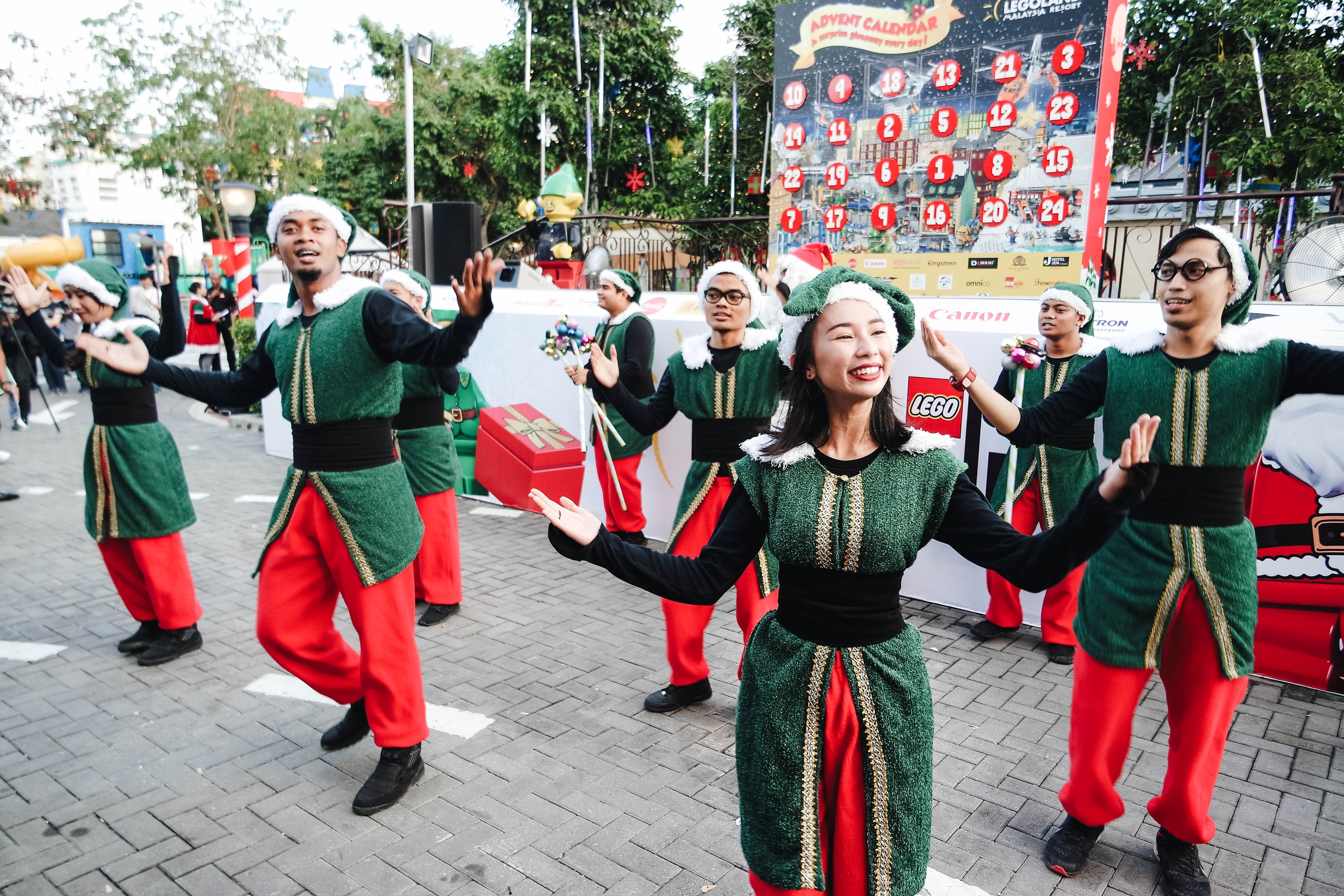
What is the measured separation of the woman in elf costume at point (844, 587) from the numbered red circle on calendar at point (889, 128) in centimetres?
852

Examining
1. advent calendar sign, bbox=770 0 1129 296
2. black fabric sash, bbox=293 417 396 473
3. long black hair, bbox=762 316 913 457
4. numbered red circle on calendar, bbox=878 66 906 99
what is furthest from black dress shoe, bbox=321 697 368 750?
numbered red circle on calendar, bbox=878 66 906 99

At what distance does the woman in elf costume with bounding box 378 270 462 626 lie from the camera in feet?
16.9

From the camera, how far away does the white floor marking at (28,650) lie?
4.73m

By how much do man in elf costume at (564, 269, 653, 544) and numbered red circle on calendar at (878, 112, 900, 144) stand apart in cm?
454

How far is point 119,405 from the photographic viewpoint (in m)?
4.56

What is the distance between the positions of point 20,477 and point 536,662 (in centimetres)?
772

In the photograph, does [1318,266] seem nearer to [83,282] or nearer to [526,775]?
[526,775]

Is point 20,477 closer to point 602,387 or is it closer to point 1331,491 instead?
point 602,387

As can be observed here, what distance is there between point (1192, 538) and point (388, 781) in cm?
294

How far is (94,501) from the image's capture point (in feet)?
14.8

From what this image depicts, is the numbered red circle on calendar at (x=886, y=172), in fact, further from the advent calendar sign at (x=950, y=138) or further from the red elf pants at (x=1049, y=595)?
the red elf pants at (x=1049, y=595)

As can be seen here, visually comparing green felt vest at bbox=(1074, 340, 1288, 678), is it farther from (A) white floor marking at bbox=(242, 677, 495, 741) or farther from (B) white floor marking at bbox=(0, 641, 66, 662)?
(B) white floor marking at bbox=(0, 641, 66, 662)

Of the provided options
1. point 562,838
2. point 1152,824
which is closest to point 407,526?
point 562,838

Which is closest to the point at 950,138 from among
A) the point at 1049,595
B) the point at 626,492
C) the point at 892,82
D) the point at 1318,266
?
the point at 892,82
